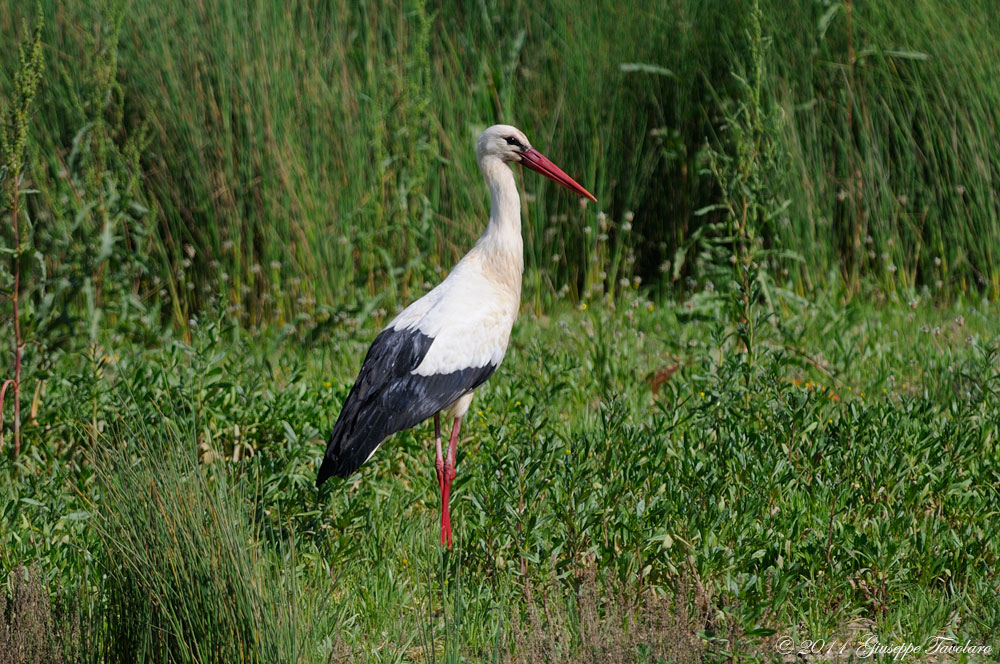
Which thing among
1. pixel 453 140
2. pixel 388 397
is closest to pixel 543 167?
pixel 388 397

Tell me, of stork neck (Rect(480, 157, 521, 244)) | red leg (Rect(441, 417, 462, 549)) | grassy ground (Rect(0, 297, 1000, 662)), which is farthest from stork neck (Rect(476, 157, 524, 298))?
red leg (Rect(441, 417, 462, 549))

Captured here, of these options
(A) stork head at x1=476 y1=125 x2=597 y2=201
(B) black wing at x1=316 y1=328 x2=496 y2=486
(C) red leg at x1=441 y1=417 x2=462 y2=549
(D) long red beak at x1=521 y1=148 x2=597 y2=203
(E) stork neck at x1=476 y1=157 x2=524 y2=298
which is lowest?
(C) red leg at x1=441 y1=417 x2=462 y2=549

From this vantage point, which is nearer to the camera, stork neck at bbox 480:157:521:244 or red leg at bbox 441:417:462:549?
red leg at bbox 441:417:462:549

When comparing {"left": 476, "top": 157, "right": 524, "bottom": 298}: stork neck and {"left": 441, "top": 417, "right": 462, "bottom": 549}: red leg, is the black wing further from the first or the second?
{"left": 476, "top": 157, "right": 524, "bottom": 298}: stork neck

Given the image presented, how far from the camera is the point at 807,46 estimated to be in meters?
6.87

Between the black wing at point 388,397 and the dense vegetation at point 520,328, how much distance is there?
0.58 ft

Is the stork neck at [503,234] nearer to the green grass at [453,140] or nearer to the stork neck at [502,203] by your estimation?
the stork neck at [502,203]

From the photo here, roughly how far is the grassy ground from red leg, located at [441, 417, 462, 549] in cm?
7

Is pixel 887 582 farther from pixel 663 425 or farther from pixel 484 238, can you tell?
pixel 484 238

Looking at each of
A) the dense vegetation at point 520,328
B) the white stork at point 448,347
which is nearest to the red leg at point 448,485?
the white stork at point 448,347

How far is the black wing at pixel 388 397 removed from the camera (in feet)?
12.6

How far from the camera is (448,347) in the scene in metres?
4.23

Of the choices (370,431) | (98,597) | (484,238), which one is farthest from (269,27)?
(98,597)

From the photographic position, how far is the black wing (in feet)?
12.6
